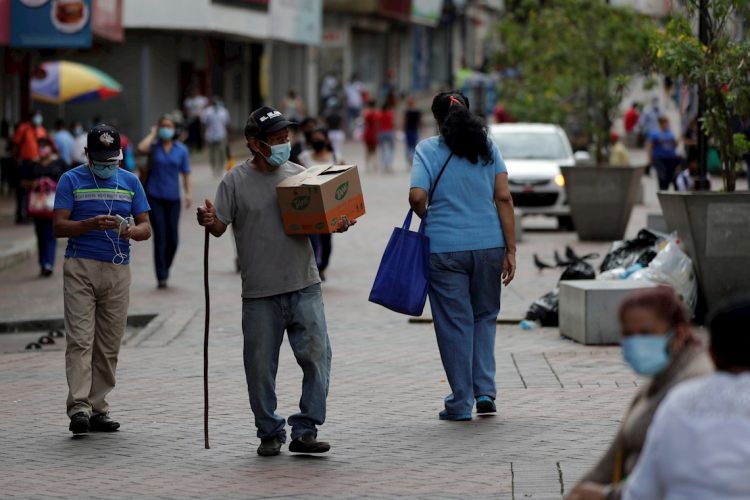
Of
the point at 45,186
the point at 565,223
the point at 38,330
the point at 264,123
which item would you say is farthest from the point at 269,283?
the point at 565,223

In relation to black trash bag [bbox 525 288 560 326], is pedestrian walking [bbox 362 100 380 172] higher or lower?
higher

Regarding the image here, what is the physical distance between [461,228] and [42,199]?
1051 centimetres

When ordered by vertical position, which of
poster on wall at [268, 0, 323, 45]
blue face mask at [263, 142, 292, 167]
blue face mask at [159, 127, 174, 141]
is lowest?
blue face mask at [159, 127, 174, 141]

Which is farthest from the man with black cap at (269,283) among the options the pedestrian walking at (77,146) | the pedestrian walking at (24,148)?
the pedestrian walking at (77,146)

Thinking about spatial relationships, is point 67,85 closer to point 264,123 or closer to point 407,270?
point 407,270

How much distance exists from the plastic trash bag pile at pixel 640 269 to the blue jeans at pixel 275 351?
16.5ft

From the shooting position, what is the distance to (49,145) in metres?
20.9

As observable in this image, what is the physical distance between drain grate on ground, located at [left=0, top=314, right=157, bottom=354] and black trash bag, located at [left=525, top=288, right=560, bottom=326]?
3.31 meters

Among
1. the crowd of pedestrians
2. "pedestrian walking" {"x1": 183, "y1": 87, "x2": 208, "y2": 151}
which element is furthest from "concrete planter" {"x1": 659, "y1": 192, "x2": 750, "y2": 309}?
"pedestrian walking" {"x1": 183, "y1": 87, "x2": 208, "y2": 151}

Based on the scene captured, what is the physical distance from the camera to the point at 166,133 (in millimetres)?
16672

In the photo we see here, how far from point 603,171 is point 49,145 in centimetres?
719

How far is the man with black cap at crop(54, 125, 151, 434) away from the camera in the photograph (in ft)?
28.9

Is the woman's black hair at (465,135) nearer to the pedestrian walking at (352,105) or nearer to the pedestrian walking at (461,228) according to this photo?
the pedestrian walking at (461,228)

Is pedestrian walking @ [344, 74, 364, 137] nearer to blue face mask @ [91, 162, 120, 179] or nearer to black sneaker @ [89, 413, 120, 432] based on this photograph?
blue face mask @ [91, 162, 120, 179]
